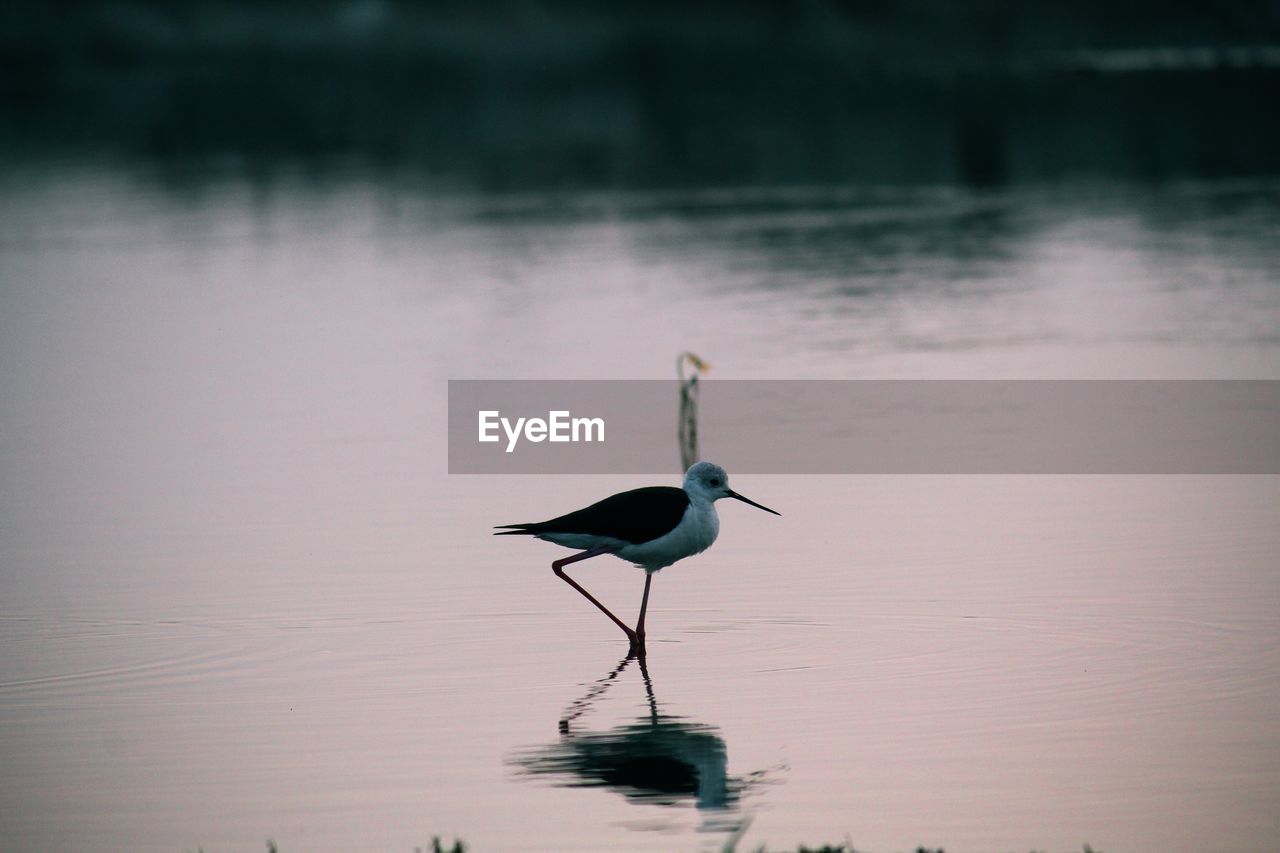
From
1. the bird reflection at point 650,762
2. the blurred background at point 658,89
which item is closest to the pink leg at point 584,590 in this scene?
the bird reflection at point 650,762

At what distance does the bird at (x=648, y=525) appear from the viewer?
12.7m

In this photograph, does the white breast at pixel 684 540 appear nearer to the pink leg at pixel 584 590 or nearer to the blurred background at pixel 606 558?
the pink leg at pixel 584 590

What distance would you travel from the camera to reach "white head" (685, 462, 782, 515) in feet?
42.4

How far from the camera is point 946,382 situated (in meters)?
21.6

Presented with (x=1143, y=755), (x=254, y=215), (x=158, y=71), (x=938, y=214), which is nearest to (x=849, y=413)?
(x=1143, y=755)

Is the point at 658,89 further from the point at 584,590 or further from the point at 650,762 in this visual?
the point at 650,762

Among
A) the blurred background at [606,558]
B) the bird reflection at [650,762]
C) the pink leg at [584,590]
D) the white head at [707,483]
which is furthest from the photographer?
the white head at [707,483]

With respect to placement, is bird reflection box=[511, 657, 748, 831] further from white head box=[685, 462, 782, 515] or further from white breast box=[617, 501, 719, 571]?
white head box=[685, 462, 782, 515]

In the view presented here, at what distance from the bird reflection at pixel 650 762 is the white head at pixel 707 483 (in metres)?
1.95

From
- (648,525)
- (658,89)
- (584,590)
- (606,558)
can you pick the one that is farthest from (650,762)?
(658,89)

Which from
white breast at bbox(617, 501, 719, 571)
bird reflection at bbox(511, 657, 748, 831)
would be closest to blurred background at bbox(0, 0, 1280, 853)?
bird reflection at bbox(511, 657, 748, 831)

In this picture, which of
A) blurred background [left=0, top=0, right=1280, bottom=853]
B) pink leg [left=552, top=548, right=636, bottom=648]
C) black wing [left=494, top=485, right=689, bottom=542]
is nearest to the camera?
blurred background [left=0, top=0, right=1280, bottom=853]

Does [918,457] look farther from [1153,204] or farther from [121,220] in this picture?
[121,220]

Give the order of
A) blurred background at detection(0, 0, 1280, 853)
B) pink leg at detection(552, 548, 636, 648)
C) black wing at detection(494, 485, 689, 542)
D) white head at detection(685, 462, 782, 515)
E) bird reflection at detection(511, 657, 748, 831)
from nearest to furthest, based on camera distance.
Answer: bird reflection at detection(511, 657, 748, 831)
blurred background at detection(0, 0, 1280, 853)
pink leg at detection(552, 548, 636, 648)
black wing at detection(494, 485, 689, 542)
white head at detection(685, 462, 782, 515)
